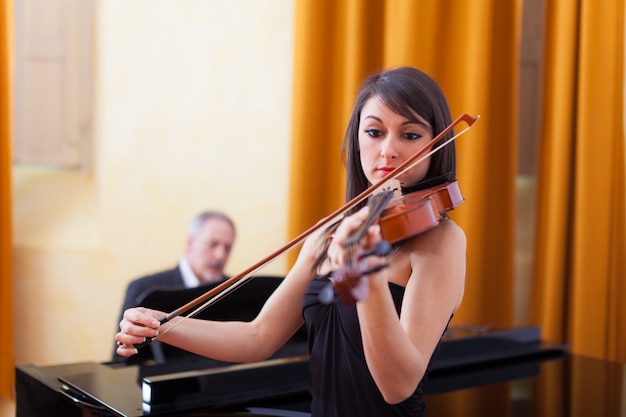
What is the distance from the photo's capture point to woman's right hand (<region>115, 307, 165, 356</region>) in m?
1.05

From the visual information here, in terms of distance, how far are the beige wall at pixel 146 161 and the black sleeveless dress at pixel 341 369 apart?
7.77 ft

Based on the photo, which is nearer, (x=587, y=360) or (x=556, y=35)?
(x=587, y=360)

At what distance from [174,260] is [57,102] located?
2.78 feet

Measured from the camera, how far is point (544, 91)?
325 cm

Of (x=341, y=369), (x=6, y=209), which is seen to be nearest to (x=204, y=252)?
(x=6, y=209)

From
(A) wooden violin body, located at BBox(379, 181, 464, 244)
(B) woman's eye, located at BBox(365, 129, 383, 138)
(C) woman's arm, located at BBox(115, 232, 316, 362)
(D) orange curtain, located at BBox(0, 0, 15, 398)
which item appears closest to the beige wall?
(D) orange curtain, located at BBox(0, 0, 15, 398)

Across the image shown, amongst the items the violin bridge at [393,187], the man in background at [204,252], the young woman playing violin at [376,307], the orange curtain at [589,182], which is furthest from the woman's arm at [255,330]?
the orange curtain at [589,182]

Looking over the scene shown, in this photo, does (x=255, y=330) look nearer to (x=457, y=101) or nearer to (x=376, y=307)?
(x=376, y=307)

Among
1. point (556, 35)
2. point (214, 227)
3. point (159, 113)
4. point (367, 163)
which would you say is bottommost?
point (214, 227)

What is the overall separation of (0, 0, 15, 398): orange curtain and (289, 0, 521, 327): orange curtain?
44.5 inches

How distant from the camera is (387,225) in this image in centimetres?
93

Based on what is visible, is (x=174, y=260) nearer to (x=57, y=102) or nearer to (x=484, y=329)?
(x=57, y=102)

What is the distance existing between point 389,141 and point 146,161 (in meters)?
2.50

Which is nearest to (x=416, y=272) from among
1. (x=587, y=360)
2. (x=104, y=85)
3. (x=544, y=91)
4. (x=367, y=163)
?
(x=367, y=163)
